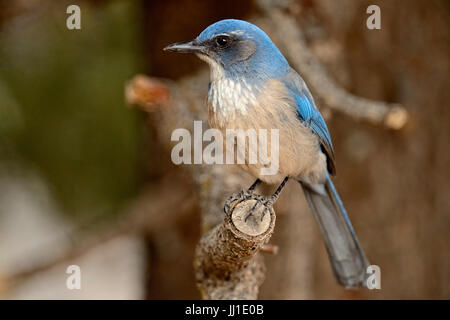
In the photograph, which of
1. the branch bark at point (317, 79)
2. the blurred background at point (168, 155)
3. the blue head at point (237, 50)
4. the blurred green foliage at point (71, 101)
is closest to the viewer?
the blue head at point (237, 50)

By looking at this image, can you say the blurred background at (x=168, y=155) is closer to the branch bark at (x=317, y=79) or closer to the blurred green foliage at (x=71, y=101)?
the blurred green foliage at (x=71, y=101)

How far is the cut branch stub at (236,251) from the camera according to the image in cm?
232

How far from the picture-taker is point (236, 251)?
2389mm

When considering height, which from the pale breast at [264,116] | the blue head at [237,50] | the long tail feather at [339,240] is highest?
the blue head at [237,50]

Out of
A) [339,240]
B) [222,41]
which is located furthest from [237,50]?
[339,240]

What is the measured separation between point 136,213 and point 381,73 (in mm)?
1750

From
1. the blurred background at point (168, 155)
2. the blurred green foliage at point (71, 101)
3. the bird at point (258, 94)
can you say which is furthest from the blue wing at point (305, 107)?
the blurred green foliage at point (71, 101)

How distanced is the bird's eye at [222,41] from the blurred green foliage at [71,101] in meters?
1.76

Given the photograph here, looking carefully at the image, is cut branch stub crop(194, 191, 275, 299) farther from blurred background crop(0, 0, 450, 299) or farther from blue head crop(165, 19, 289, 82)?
blurred background crop(0, 0, 450, 299)

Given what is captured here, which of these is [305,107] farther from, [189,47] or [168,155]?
[168,155]

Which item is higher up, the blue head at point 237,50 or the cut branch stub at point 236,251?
the blue head at point 237,50

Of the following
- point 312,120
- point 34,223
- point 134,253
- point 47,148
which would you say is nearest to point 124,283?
point 134,253
